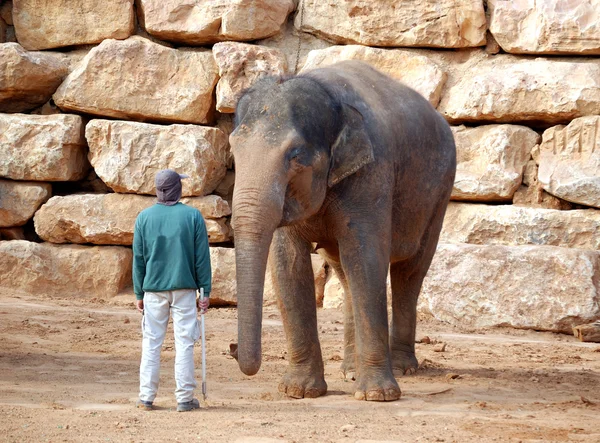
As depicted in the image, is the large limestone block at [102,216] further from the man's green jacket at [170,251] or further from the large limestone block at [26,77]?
the man's green jacket at [170,251]

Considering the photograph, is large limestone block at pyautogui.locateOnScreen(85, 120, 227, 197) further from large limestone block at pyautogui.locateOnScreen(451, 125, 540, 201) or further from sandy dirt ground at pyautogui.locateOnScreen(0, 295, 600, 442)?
large limestone block at pyautogui.locateOnScreen(451, 125, 540, 201)

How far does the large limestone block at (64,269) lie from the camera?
35.0 ft

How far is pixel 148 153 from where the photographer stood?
35.3ft

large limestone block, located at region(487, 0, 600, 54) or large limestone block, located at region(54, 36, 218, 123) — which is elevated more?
large limestone block, located at region(487, 0, 600, 54)

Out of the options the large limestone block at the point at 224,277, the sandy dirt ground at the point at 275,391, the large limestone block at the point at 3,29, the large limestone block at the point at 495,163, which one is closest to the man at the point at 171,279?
the sandy dirt ground at the point at 275,391

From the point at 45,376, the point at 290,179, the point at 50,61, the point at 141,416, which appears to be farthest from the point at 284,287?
the point at 50,61

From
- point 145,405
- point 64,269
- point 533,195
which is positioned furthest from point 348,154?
point 64,269

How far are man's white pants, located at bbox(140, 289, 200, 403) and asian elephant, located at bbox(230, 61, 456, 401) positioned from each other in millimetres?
491

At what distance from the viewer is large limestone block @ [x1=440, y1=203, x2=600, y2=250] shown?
387 inches

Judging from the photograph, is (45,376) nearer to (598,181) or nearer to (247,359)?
(247,359)

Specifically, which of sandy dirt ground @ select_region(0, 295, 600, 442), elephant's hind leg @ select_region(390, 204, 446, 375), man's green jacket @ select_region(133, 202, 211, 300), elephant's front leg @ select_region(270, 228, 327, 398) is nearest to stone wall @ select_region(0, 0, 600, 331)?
sandy dirt ground @ select_region(0, 295, 600, 442)

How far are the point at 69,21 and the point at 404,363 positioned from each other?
6339mm

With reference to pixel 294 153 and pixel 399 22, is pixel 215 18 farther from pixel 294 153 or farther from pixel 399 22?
pixel 294 153

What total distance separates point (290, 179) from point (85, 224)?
5.65 m
